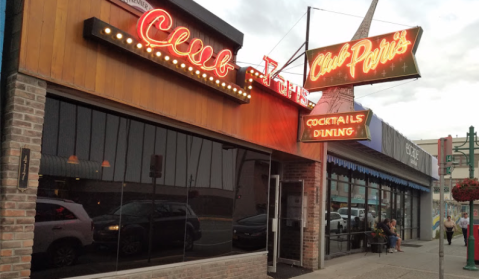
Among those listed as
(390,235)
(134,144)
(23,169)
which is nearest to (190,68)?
(134,144)

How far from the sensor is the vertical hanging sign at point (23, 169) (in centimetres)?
448

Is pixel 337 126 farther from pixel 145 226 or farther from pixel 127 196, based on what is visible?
pixel 127 196

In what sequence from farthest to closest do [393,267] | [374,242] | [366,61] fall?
[374,242], [393,267], [366,61]

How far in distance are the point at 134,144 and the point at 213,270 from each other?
3.07 metres

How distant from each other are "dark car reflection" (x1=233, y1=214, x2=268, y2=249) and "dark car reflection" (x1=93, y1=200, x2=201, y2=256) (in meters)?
1.28

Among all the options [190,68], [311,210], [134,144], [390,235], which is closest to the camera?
[134,144]

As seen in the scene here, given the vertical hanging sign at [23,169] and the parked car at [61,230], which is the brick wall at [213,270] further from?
the vertical hanging sign at [23,169]

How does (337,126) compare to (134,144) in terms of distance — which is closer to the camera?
(134,144)

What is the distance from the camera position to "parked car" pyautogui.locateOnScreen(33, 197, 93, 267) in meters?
4.89

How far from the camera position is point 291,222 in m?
11.0

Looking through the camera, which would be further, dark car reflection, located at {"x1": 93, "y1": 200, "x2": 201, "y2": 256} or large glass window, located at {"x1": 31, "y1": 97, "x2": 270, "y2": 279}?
dark car reflection, located at {"x1": 93, "y1": 200, "x2": 201, "y2": 256}

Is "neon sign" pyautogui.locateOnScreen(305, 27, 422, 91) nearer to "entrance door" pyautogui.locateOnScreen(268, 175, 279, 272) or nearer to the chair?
"entrance door" pyautogui.locateOnScreen(268, 175, 279, 272)

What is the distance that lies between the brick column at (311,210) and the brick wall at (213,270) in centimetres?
185

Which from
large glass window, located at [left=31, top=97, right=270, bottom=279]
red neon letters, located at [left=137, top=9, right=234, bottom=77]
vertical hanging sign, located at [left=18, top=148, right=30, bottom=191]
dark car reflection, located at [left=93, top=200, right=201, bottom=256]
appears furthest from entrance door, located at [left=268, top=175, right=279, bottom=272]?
vertical hanging sign, located at [left=18, top=148, right=30, bottom=191]
